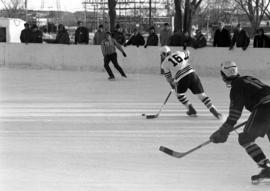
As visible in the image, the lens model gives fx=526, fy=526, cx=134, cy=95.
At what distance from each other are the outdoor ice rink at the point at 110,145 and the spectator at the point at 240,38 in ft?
7.90

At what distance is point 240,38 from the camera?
1233 cm

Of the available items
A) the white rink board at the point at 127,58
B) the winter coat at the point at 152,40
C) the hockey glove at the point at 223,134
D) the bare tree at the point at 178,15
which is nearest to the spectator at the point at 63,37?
the white rink board at the point at 127,58

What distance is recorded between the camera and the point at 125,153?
16.9 ft

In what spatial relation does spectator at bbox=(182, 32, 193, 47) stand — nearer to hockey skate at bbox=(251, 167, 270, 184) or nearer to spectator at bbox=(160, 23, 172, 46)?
spectator at bbox=(160, 23, 172, 46)

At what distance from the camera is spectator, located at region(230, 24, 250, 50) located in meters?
12.2

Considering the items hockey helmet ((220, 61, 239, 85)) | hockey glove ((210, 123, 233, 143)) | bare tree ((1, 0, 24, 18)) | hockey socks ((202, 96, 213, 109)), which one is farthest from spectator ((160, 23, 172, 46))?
bare tree ((1, 0, 24, 18))

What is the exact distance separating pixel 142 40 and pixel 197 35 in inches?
63.2

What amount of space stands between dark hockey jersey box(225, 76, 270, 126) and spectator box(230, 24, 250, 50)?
28.0 ft

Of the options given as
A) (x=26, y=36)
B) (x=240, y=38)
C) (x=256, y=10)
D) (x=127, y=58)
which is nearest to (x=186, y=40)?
(x=240, y=38)

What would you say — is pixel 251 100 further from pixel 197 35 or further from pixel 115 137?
pixel 197 35

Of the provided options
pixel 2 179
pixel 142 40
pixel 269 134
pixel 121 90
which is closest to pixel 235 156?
pixel 269 134

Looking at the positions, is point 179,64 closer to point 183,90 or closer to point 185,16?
point 183,90

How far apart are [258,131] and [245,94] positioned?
29 cm

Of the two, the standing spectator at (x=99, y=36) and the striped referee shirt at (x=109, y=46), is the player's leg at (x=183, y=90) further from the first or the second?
the standing spectator at (x=99, y=36)
